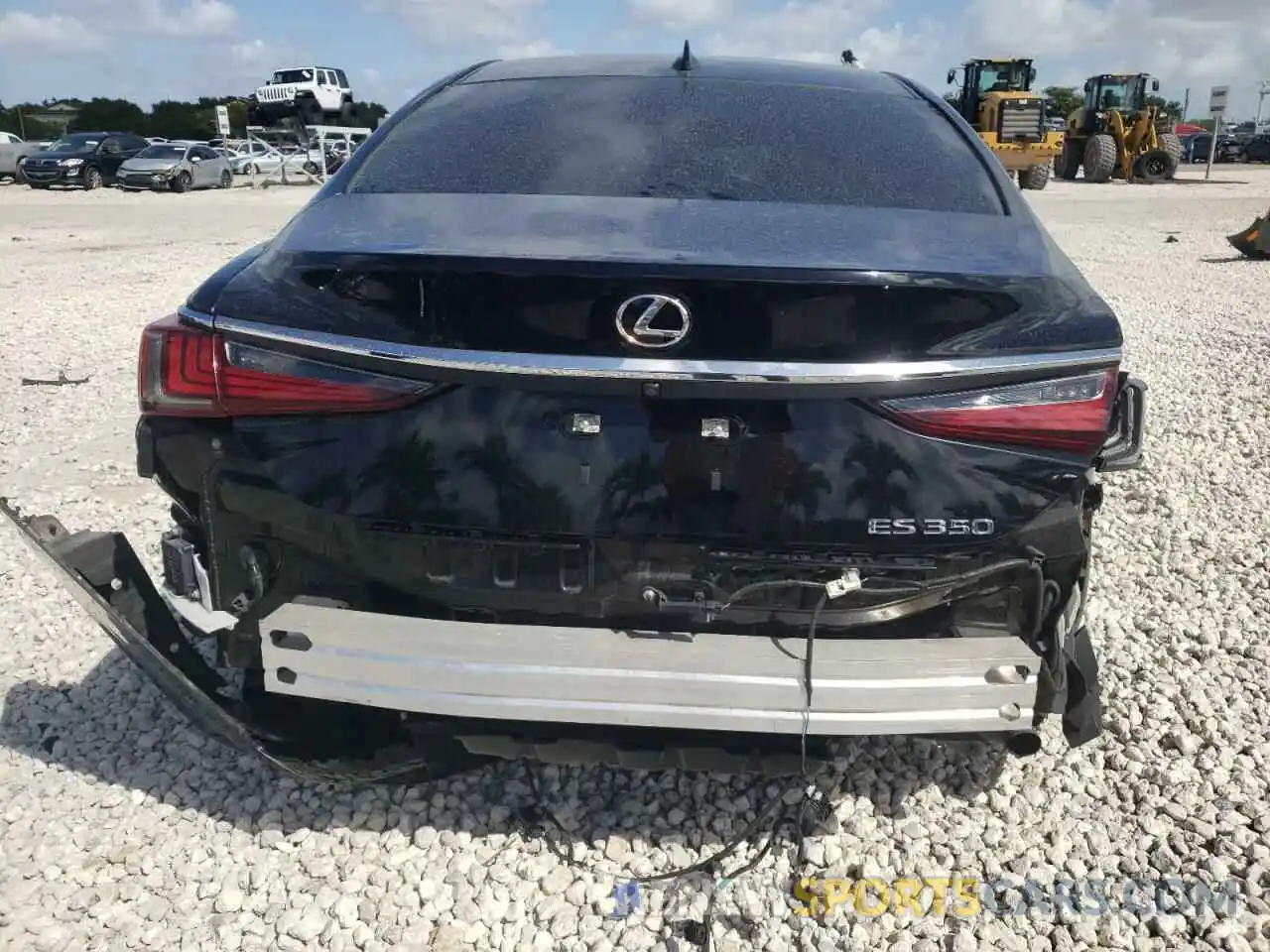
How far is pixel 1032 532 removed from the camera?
1976mm

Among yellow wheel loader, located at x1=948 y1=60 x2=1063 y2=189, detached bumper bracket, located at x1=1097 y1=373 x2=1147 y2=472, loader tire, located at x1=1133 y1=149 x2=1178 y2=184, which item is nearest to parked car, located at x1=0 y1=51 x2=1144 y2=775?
detached bumper bracket, located at x1=1097 y1=373 x2=1147 y2=472

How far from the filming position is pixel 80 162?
27.7m

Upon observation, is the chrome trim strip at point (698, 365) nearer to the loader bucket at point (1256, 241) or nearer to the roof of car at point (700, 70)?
the roof of car at point (700, 70)

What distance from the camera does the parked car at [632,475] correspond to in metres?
1.86

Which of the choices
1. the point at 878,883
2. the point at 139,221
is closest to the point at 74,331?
the point at 878,883

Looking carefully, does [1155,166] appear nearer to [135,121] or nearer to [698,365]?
[698,365]

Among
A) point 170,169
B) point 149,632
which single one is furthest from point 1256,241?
point 170,169

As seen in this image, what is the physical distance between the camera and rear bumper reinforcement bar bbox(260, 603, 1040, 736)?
198 cm

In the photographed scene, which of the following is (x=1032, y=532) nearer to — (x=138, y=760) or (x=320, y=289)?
(x=320, y=289)

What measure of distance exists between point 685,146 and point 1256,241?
12994 millimetres

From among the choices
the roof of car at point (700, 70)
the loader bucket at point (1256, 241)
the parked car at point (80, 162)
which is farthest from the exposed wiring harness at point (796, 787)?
the parked car at point (80, 162)

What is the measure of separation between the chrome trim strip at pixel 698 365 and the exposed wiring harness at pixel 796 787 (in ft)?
1.28

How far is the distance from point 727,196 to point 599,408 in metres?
0.82

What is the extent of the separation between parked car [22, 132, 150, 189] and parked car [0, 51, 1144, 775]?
30259 mm
